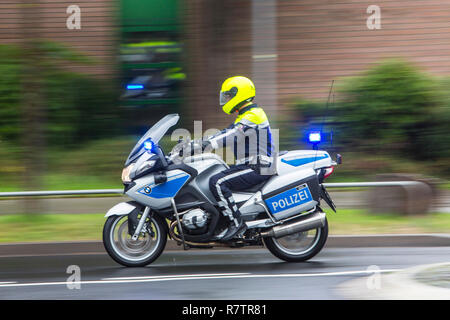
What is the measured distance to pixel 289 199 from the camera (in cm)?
729

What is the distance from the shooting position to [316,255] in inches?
307

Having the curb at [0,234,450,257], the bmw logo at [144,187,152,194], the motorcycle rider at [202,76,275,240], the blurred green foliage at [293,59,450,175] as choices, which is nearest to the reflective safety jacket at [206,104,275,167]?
the motorcycle rider at [202,76,275,240]

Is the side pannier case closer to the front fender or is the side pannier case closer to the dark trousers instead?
the dark trousers

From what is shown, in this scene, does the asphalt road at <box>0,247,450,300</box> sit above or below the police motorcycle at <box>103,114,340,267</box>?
below

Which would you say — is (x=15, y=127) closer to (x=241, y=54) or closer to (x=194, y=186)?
(x=241, y=54)

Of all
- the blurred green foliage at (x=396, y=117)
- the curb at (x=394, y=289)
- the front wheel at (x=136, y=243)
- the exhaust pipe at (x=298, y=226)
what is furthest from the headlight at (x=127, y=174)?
the blurred green foliage at (x=396, y=117)

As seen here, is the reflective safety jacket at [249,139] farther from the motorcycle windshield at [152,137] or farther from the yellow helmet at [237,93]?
the motorcycle windshield at [152,137]

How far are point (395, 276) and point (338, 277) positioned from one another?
0.53m

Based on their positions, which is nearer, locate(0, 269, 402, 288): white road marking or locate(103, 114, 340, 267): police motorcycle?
locate(0, 269, 402, 288): white road marking

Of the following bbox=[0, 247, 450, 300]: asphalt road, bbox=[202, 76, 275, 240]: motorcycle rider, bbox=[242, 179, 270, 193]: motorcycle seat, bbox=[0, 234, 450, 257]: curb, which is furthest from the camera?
bbox=[0, 234, 450, 257]: curb

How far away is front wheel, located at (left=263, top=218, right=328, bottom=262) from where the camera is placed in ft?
24.3

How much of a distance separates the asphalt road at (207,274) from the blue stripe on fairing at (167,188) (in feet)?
2.50

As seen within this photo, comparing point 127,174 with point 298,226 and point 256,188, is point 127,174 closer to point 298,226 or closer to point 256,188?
point 256,188

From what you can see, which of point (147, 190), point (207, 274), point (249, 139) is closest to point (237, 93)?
point (249, 139)
